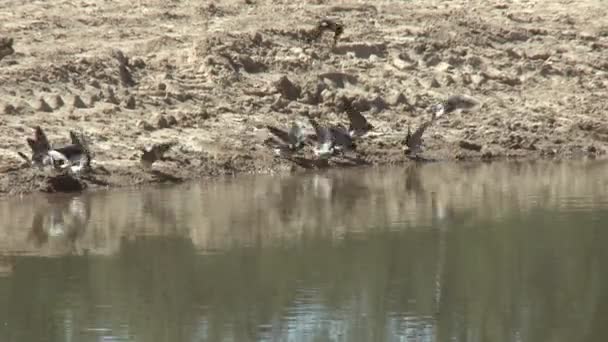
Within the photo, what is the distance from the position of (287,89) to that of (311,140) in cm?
139

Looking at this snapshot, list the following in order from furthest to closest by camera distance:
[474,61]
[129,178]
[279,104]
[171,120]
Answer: [474,61] < [279,104] < [171,120] < [129,178]

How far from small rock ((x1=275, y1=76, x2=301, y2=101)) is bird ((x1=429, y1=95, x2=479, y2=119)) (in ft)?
5.63

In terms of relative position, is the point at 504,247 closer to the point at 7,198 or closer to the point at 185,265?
the point at 185,265

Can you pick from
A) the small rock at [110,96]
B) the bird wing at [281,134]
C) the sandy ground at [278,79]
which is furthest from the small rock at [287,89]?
the small rock at [110,96]

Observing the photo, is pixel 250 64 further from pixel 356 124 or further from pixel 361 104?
pixel 356 124

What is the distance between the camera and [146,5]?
1936 centimetres

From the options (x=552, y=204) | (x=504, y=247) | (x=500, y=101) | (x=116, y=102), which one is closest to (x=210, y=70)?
(x=116, y=102)

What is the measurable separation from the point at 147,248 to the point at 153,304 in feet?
6.65

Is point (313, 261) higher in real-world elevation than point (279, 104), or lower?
higher

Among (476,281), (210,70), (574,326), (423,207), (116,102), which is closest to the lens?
(574,326)

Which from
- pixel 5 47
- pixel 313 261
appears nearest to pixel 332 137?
pixel 5 47

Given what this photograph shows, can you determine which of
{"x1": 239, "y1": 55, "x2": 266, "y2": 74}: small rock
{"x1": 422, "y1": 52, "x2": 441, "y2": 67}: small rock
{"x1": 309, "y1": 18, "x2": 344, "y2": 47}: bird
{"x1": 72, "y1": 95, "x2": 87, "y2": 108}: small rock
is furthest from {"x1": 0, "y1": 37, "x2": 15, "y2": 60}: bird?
{"x1": 422, "y1": 52, "x2": 441, "y2": 67}: small rock

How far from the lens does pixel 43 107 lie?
16312 millimetres

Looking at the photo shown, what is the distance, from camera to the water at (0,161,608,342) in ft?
32.4
